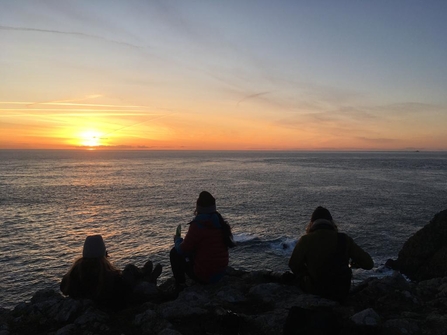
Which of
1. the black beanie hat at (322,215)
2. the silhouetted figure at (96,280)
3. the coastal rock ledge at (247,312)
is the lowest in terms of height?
the coastal rock ledge at (247,312)

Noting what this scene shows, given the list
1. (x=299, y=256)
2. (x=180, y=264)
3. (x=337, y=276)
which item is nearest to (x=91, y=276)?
(x=180, y=264)

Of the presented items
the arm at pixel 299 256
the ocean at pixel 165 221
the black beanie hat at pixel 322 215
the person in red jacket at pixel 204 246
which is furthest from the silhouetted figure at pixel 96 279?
the ocean at pixel 165 221

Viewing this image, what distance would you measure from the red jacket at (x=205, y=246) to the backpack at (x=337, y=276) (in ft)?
8.21

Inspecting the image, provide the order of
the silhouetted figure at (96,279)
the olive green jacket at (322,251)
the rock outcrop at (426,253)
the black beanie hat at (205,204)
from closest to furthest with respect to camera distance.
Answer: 1. the olive green jacket at (322,251)
2. the silhouetted figure at (96,279)
3. the black beanie hat at (205,204)
4. the rock outcrop at (426,253)

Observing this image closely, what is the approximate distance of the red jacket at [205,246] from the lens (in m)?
8.43

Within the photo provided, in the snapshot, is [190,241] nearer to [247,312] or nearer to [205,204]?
[205,204]

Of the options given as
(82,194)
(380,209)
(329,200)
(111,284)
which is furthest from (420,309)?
(82,194)

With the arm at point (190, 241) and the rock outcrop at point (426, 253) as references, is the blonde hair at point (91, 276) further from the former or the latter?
the rock outcrop at point (426, 253)

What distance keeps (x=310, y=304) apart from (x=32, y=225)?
146 feet

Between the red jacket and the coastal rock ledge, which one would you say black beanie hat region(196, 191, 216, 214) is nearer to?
the red jacket

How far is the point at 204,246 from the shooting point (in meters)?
8.66

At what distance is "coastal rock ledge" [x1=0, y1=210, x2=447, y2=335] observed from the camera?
6.55 meters

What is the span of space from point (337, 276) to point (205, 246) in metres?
3.20

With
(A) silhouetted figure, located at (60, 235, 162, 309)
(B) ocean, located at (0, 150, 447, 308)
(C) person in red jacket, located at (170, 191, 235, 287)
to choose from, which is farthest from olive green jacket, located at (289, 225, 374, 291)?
(B) ocean, located at (0, 150, 447, 308)
